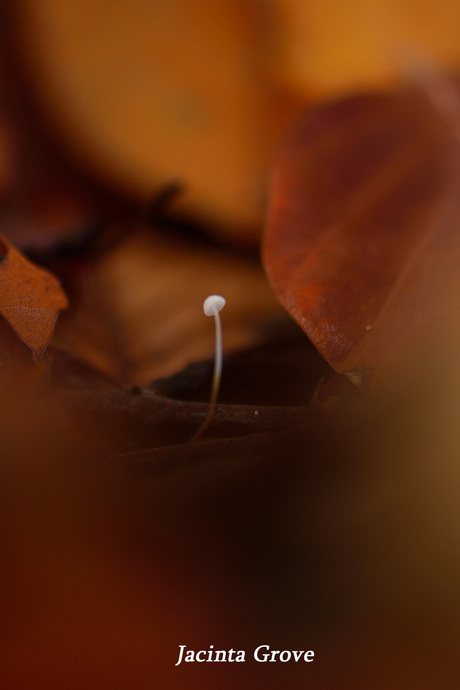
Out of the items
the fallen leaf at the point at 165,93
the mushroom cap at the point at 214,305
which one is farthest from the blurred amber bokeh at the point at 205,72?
the mushroom cap at the point at 214,305

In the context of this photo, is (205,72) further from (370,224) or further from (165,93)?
(370,224)

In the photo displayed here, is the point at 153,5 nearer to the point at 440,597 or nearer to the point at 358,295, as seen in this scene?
the point at 358,295

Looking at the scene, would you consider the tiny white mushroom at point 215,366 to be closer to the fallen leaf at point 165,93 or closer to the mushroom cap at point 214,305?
the mushroom cap at point 214,305

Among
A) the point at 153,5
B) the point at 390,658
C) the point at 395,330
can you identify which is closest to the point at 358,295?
the point at 395,330

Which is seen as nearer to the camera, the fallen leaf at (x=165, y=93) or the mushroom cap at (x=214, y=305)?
the mushroom cap at (x=214, y=305)

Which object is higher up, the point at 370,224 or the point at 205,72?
the point at 205,72

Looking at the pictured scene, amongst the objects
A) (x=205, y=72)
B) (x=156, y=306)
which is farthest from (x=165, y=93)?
(x=156, y=306)
